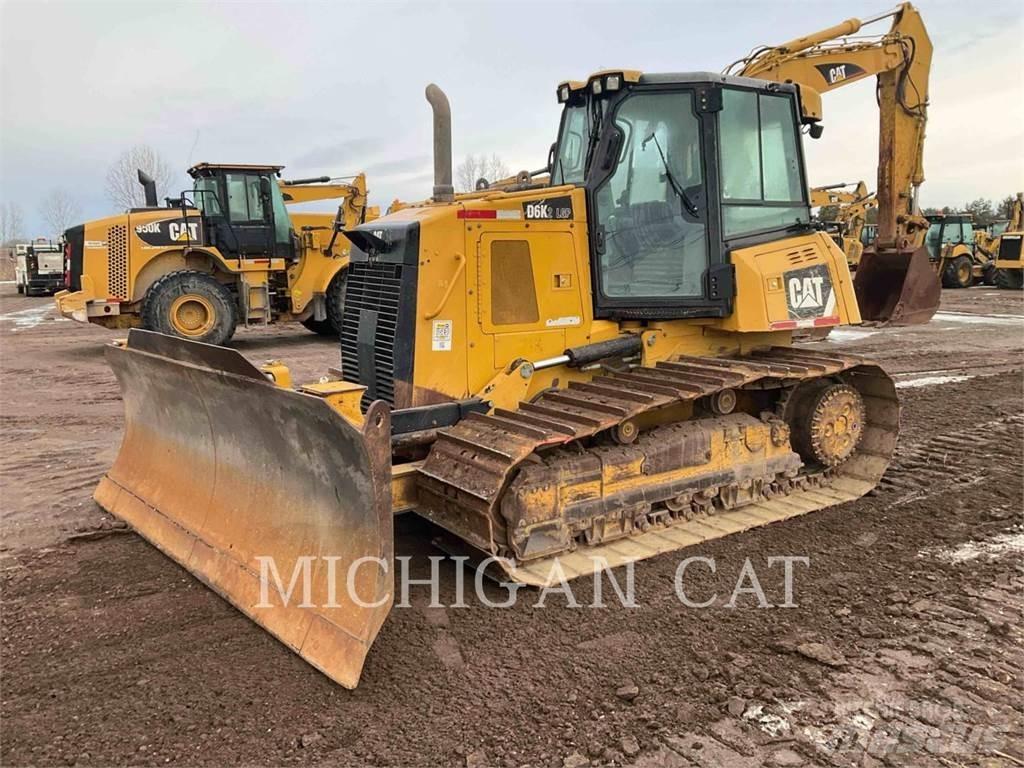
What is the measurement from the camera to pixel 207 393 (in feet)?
14.7

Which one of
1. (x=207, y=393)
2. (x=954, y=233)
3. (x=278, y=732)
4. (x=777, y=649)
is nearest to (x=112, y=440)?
(x=207, y=393)

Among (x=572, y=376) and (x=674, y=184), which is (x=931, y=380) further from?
(x=572, y=376)

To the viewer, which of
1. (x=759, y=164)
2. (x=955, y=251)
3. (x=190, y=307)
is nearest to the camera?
(x=759, y=164)

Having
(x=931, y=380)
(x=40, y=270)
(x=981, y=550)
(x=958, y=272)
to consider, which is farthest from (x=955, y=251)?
(x=40, y=270)

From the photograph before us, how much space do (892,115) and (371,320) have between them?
5.03 meters

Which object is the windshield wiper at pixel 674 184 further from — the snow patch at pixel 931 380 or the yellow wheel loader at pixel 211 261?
the yellow wheel loader at pixel 211 261

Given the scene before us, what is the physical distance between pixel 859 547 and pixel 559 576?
1907mm

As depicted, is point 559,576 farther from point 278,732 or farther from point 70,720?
point 70,720

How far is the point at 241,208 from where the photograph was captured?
43.9 feet

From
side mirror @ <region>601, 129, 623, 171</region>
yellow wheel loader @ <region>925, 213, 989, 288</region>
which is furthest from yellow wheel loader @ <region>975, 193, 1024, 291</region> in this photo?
side mirror @ <region>601, 129, 623, 171</region>

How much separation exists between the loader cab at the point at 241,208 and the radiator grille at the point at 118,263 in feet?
4.24

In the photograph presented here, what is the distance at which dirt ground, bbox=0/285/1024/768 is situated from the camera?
2902 millimetres

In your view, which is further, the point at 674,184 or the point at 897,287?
the point at 897,287

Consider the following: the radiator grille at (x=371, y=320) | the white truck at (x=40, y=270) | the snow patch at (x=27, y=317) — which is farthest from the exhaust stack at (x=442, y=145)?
the white truck at (x=40, y=270)
